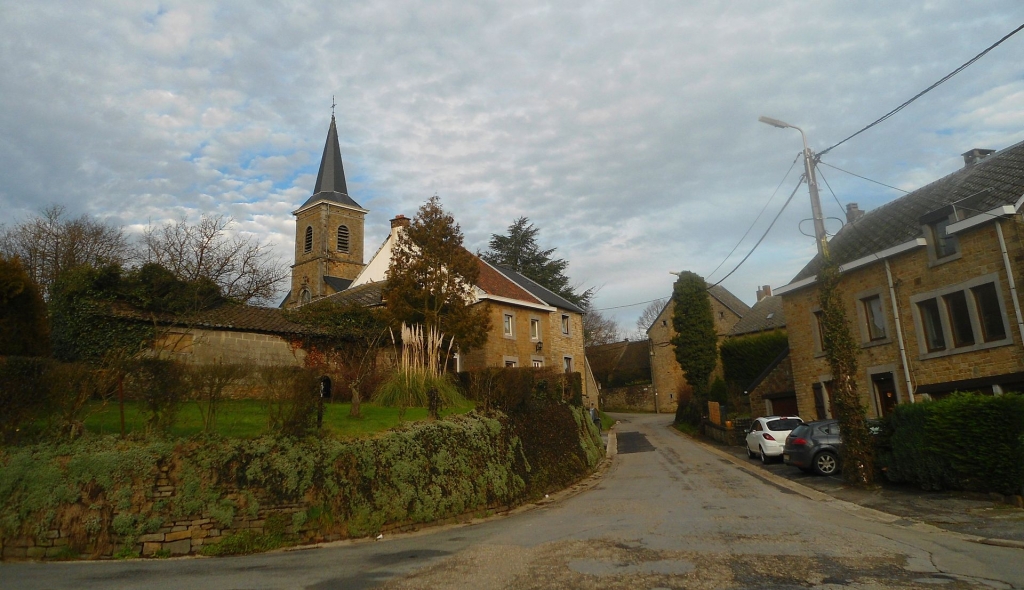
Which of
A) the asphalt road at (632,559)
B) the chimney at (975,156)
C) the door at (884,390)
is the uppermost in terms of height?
the chimney at (975,156)

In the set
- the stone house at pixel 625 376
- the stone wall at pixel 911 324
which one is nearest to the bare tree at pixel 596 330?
the stone house at pixel 625 376

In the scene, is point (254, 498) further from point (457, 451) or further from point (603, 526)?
point (603, 526)

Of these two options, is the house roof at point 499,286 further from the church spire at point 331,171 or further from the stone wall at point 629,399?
the church spire at point 331,171

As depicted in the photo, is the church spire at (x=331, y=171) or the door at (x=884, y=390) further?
the church spire at (x=331, y=171)

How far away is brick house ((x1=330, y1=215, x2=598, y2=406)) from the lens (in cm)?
2969

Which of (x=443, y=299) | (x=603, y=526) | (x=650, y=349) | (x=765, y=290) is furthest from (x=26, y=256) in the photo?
(x=765, y=290)

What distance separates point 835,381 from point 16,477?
15.4m

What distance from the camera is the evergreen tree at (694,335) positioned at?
35.0 metres

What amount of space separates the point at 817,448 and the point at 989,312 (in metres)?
6.64

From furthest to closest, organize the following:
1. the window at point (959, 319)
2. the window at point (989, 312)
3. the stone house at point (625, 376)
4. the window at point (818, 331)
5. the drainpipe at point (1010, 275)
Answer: the stone house at point (625, 376)
the window at point (818, 331)
the window at point (959, 319)
the window at point (989, 312)
the drainpipe at point (1010, 275)

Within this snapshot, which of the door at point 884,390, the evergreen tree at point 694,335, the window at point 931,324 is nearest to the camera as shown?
the window at point 931,324

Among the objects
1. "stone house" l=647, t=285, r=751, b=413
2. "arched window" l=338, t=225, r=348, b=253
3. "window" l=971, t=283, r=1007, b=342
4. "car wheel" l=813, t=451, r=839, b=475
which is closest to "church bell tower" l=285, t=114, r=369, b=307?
"arched window" l=338, t=225, r=348, b=253

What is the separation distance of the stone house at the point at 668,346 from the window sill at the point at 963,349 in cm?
→ 2954

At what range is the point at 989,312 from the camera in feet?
58.9
